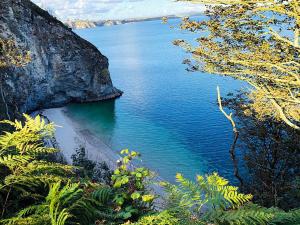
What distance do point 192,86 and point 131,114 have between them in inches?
632

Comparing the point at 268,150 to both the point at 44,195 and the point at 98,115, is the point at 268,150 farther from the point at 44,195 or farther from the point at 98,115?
the point at 98,115

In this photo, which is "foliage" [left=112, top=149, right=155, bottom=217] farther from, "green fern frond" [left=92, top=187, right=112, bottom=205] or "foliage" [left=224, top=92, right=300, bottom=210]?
"foliage" [left=224, top=92, right=300, bottom=210]

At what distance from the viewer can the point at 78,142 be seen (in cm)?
3466

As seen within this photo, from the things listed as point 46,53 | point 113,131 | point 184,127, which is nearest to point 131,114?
point 113,131

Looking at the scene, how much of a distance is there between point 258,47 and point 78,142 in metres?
24.4

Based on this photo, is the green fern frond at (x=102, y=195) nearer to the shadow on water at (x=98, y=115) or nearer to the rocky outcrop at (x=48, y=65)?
the rocky outcrop at (x=48, y=65)

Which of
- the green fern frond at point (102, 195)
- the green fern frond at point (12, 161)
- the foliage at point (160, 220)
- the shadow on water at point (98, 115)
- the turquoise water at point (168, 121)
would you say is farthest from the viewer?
the shadow on water at point (98, 115)

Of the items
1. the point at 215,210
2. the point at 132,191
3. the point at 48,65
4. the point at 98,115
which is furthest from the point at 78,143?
the point at 215,210

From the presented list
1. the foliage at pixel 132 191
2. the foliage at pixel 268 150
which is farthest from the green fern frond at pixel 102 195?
the foliage at pixel 268 150

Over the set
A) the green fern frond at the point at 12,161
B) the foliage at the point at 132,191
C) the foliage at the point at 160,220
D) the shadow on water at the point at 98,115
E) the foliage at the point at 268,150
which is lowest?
the shadow on water at the point at 98,115

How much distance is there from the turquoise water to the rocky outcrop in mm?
2991

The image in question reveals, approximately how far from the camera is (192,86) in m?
57.8

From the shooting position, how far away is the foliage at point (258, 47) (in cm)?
1294

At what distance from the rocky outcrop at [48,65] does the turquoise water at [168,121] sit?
2.99 m
